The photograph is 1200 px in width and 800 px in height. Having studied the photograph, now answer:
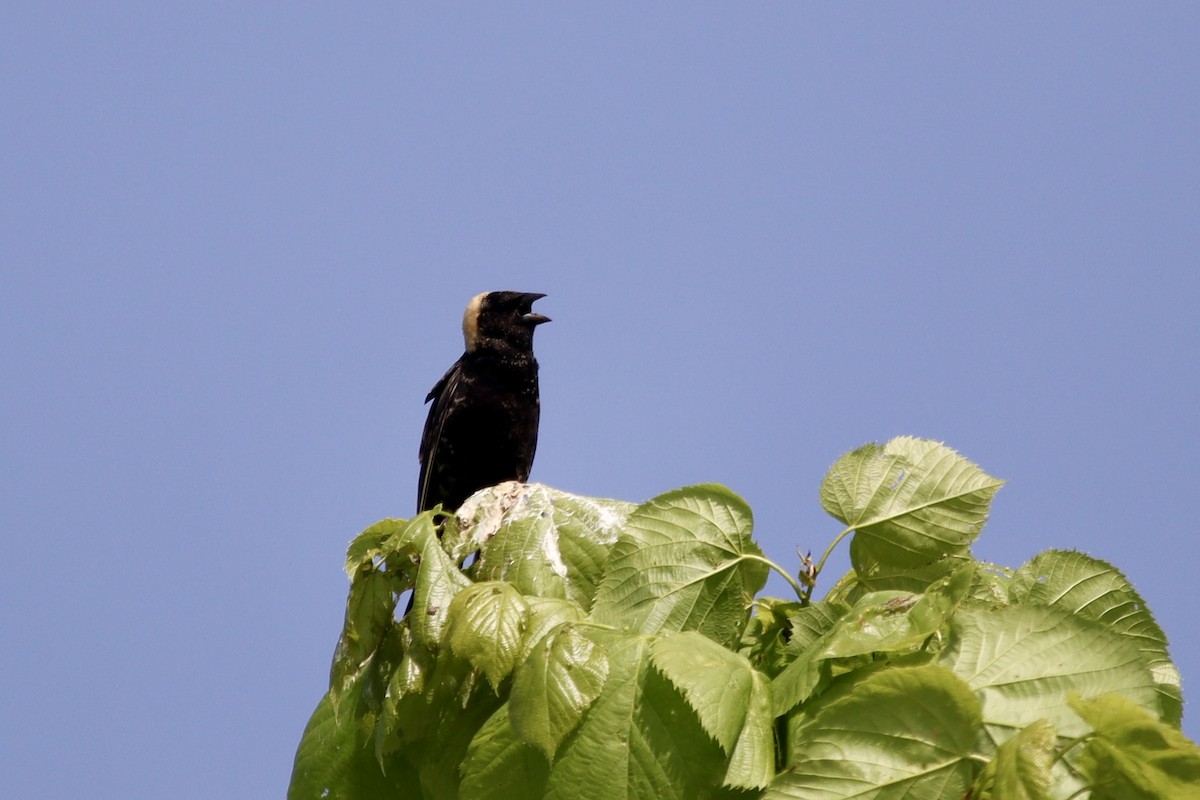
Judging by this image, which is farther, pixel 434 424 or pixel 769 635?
pixel 434 424

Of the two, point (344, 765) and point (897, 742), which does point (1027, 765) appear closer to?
point (897, 742)

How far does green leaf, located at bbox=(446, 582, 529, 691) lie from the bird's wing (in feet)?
17.5

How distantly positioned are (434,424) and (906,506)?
571cm

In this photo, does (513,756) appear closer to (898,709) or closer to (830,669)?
(830,669)

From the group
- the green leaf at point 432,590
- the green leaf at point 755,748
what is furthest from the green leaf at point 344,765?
the green leaf at point 755,748

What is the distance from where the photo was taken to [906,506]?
263cm

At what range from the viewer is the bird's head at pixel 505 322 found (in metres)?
8.16

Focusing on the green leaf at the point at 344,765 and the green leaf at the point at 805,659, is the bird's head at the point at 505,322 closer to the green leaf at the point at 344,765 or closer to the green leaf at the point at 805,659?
the green leaf at the point at 344,765

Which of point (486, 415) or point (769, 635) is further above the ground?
point (769, 635)

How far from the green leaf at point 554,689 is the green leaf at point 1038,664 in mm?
653

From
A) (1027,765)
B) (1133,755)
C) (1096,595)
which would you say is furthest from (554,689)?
(1096,595)

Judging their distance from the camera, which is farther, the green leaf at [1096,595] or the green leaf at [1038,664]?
the green leaf at [1096,595]

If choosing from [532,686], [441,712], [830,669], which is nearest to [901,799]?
[830,669]

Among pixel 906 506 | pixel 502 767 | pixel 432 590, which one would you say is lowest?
pixel 502 767
